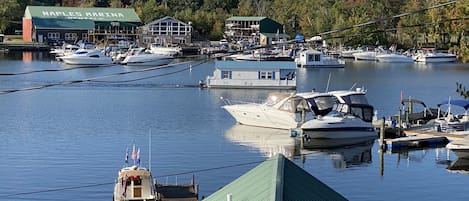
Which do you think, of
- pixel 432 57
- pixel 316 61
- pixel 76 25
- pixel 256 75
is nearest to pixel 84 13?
pixel 76 25

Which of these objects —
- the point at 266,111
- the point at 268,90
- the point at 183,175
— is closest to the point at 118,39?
the point at 268,90

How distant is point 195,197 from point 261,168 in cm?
897

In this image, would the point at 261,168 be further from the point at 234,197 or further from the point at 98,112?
the point at 98,112

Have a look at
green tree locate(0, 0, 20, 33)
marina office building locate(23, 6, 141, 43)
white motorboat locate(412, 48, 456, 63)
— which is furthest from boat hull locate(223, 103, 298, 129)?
green tree locate(0, 0, 20, 33)

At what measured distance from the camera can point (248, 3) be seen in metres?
120

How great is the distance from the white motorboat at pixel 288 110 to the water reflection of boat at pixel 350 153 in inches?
91.8

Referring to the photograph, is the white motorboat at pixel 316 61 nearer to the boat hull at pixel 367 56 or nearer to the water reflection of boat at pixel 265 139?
the boat hull at pixel 367 56

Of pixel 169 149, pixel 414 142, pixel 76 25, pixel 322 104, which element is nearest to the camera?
pixel 169 149

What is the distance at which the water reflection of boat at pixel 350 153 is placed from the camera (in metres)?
29.4

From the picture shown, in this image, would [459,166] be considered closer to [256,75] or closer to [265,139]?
[265,139]

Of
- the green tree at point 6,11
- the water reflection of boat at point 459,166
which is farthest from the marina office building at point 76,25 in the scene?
the water reflection of boat at point 459,166

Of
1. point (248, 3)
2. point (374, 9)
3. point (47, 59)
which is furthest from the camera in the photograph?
point (248, 3)

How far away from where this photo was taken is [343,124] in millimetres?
33062

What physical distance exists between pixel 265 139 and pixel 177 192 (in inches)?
526
